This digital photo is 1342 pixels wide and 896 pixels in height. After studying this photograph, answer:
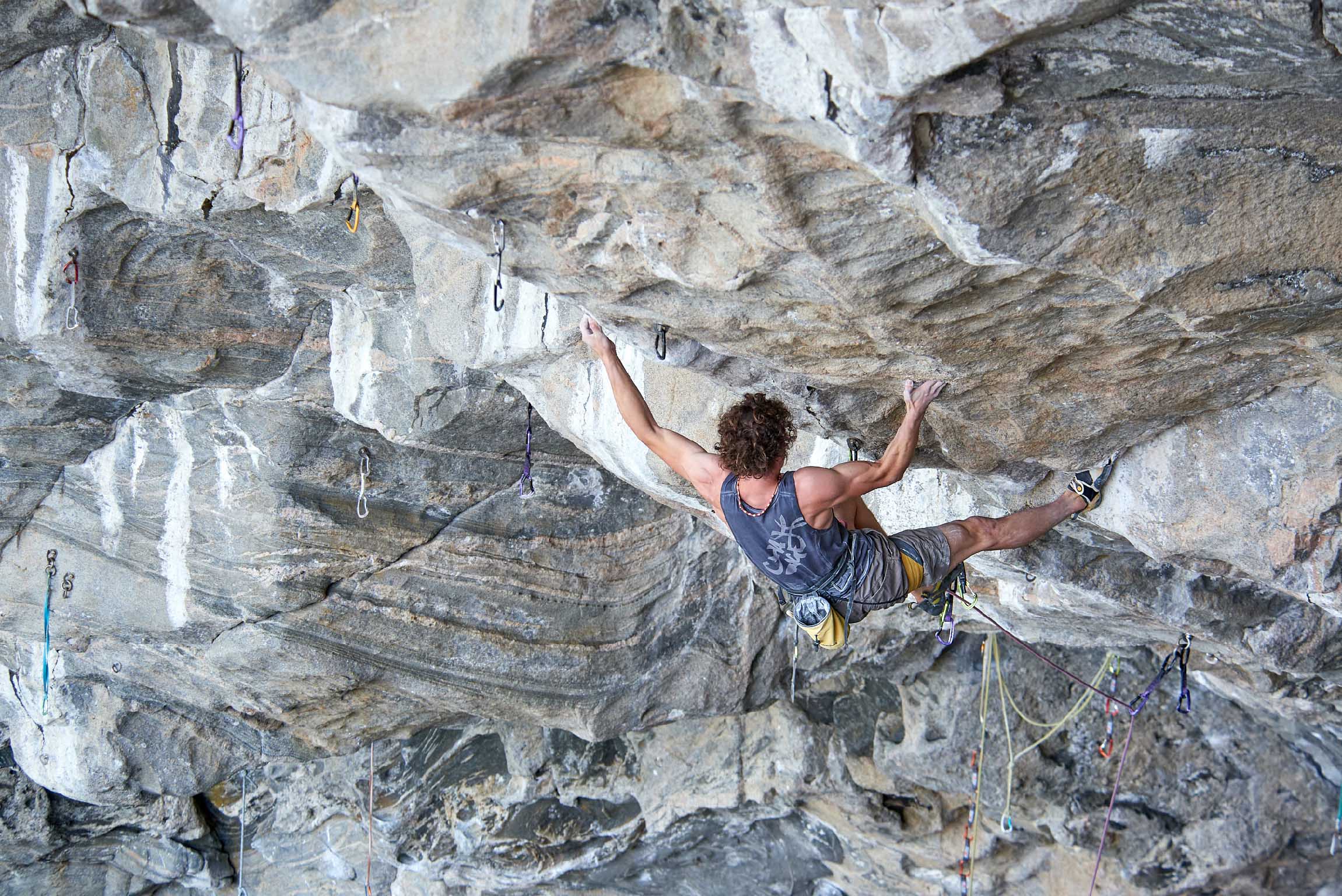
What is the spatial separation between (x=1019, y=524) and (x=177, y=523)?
370 cm

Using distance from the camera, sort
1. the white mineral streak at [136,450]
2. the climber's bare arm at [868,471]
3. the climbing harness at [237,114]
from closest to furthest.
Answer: the climber's bare arm at [868,471]
the climbing harness at [237,114]
the white mineral streak at [136,450]

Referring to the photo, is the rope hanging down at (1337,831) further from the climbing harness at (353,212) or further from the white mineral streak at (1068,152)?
the climbing harness at (353,212)

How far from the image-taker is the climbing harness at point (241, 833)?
21.6 feet

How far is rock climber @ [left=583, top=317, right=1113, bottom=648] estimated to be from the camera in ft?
8.33

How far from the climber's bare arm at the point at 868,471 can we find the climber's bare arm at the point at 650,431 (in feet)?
0.80

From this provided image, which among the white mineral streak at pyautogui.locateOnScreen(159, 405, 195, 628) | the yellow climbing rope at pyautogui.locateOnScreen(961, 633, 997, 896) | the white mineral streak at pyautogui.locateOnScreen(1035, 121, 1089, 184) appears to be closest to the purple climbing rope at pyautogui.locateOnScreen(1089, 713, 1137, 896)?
the yellow climbing rope at pyautogui.locateOnScreen(961, 633, 997, 896)

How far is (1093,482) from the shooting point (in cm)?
285

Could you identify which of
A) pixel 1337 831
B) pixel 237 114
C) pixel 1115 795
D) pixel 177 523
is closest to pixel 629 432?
pixel 237 114

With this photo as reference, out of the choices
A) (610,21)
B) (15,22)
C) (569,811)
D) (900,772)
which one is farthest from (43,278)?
(900,772)

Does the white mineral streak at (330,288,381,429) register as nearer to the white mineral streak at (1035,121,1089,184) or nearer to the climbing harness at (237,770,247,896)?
the white mineral streak at (1035,121,1089,184)

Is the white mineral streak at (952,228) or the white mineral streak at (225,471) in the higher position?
the white mineral streak at (952,228)

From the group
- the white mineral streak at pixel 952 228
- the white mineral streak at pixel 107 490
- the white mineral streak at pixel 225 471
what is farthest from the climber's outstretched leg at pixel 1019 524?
the white mineral streak at pixel 107 490

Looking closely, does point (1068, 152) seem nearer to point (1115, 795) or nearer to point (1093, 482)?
point (1093, 482)

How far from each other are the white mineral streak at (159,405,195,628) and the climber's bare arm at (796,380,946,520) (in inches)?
128
